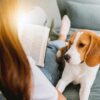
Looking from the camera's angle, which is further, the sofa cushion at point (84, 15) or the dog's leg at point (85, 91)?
the sofa cushion at point (84, 15)

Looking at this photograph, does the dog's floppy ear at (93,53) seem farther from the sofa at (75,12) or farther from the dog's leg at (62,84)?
the sofa at (75,12)

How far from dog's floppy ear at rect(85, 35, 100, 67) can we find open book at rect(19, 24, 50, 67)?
0.24 meters

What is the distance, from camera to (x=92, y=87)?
4.69 ft

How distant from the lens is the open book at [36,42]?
1.32m

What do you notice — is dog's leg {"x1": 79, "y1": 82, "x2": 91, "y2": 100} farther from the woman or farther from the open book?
the woman

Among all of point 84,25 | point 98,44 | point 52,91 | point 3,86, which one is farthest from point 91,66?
point 84,25

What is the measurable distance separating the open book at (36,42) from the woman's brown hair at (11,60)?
0.50 m

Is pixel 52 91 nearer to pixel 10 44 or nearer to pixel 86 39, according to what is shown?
pixel 10 44

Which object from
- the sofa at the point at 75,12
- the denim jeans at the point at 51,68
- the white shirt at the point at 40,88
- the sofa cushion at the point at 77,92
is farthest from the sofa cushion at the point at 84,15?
the white shirt at the point at 40,88

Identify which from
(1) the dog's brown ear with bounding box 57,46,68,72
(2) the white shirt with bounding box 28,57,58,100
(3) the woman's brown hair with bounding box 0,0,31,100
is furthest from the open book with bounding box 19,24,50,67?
(3) the woman's brown hair with bounding box 0,0,31,100

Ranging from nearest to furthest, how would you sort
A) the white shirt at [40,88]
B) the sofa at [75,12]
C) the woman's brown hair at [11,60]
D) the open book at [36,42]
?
the woman's brown hair at [11,60] → the white shirt at [40,88] → the open book at [36,42] → the sofa at [75,12]

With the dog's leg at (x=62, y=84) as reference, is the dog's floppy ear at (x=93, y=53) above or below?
above

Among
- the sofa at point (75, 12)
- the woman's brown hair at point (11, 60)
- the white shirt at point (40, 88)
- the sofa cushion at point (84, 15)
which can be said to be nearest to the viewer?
the woman's brown hair at point (11, 60)

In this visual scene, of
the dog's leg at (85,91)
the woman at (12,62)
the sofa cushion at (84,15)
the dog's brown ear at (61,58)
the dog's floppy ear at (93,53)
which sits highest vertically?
the woman at (12,62)
